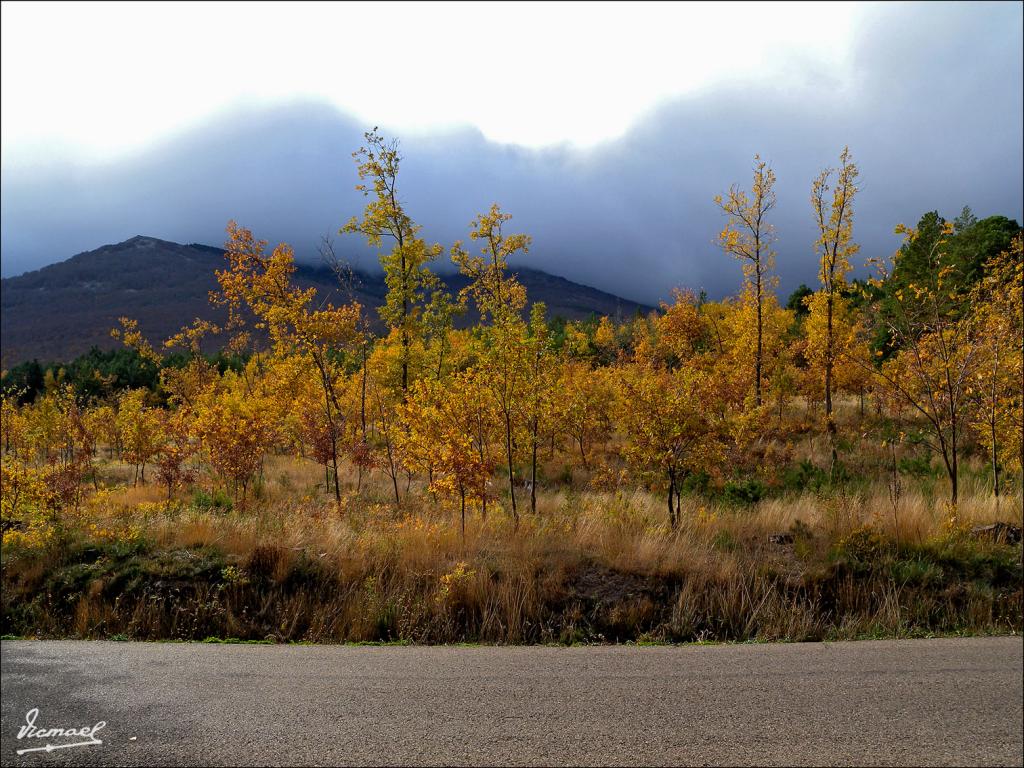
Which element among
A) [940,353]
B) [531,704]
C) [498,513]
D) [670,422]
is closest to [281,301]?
[498,513]

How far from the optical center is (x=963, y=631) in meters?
5.99

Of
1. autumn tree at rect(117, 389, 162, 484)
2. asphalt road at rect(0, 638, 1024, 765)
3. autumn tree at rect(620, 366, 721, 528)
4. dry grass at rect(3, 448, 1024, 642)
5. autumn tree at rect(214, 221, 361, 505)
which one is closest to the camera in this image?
asphalt road at rect(0, 638, 1024, 765)

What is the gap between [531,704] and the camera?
14.1 feet

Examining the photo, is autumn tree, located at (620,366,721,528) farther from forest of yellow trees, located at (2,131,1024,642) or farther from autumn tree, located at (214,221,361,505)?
autumn tree, located at (214,221,361,505)

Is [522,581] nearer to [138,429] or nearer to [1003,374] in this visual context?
[1003,374]

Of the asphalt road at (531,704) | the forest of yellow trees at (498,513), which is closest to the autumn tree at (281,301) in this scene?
the forest of yellow trees at (498,513)

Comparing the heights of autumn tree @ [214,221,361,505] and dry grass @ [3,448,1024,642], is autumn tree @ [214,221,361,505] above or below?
above

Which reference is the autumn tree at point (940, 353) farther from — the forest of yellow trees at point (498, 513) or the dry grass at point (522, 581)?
the dry grass at point (522, 581)

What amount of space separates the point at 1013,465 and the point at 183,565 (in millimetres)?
14003

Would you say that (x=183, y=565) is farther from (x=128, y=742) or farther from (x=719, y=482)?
(x=719, y=482)

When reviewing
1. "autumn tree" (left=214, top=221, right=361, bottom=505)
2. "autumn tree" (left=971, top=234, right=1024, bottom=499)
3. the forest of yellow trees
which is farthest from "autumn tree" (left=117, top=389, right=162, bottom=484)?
"autumn tree" (left=971, top=234, right=1024, bottom=499)

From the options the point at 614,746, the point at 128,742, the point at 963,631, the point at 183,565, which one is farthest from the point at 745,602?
the point at 183,565

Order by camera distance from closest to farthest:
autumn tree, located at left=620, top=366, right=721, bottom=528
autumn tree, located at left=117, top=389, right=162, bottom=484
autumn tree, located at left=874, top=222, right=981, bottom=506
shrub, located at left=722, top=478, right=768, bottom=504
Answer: autumn tree, located at left=620, top=366, right=721, bottom=528
autumn tree, located at left=874, top=222, right=981, bottom=506
shrub, located at left=722, top=478, right=768, bottom=504
autumn tree, located at left=117, top=389, right=162, bottom=484

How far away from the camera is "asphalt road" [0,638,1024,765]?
3766 millimetres
